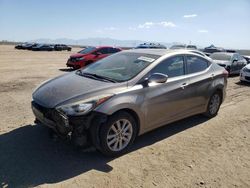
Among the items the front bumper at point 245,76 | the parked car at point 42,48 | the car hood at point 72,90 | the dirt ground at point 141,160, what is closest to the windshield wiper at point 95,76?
the car hood at point 72,90

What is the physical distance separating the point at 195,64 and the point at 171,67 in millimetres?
939

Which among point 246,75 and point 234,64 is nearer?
point 246,75

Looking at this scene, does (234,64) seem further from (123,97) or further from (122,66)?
(123,97)

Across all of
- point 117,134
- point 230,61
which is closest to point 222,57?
point 230,61

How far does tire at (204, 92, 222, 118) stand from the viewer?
636 cm

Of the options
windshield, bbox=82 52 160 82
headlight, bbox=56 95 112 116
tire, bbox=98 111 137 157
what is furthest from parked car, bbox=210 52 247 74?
headlight, bbox=56 95 112 116

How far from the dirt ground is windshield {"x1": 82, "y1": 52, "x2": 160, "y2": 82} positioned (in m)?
1.25

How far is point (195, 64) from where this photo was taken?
5996 millimetres

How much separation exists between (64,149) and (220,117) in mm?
3940

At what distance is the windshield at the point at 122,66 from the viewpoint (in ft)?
15.8

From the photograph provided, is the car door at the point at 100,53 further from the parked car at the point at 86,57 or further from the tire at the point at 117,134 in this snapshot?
the tire at the point at 117,134

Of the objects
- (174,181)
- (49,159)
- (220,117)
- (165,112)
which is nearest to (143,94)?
(165,112)

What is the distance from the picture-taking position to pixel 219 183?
3742 mm

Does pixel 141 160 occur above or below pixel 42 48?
below
